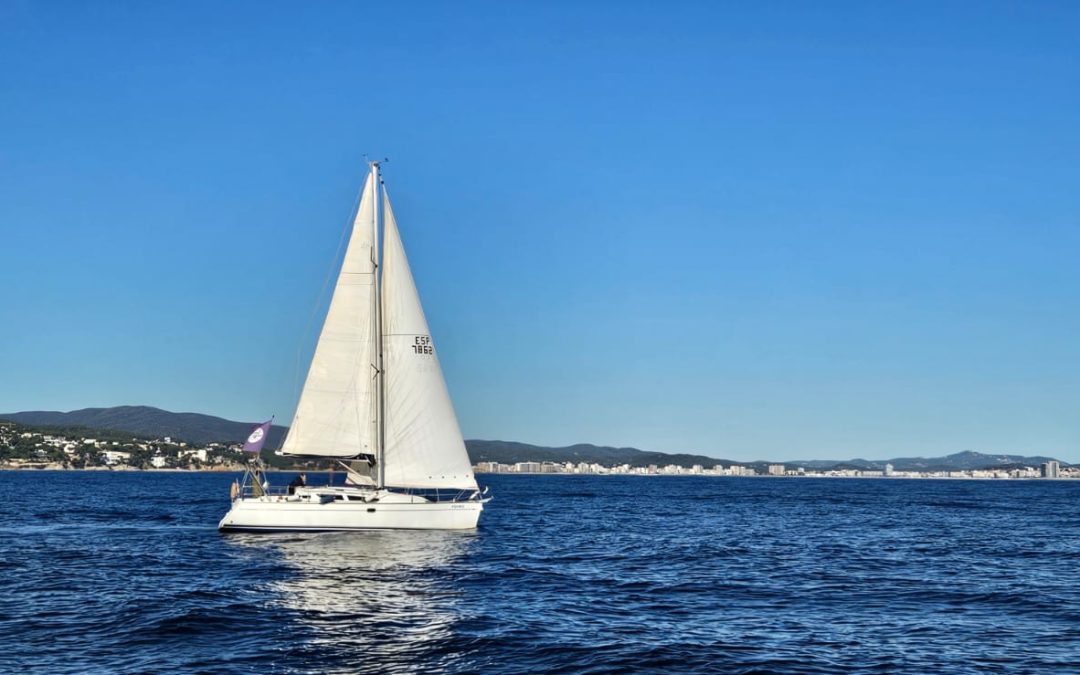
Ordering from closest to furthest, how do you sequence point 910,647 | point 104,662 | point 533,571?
point 104,662, point 910,647, point 533,571

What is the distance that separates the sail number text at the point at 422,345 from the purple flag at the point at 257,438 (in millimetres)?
8135

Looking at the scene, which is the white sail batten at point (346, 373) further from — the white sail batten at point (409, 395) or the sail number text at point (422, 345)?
the sail number text at point (422, 345)

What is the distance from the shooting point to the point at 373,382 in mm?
52188

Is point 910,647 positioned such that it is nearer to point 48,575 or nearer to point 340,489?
point 48,575

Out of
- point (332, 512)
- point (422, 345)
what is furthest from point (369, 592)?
point (422, 345)

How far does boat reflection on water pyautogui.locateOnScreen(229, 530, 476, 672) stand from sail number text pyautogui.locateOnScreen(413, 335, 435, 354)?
9028 mm

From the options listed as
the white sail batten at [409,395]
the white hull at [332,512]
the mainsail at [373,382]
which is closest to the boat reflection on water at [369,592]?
the white hull at [332,512]

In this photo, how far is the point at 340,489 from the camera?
1970 inches

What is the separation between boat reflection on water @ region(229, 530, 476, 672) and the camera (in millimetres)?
24172

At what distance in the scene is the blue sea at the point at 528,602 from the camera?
23.2 m

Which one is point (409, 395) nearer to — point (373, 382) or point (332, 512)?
point (373, 382)

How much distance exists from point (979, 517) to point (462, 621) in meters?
66.1

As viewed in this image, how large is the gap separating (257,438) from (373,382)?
6.22 meters

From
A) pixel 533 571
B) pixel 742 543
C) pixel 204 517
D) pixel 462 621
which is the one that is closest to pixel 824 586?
pixel 533 571
